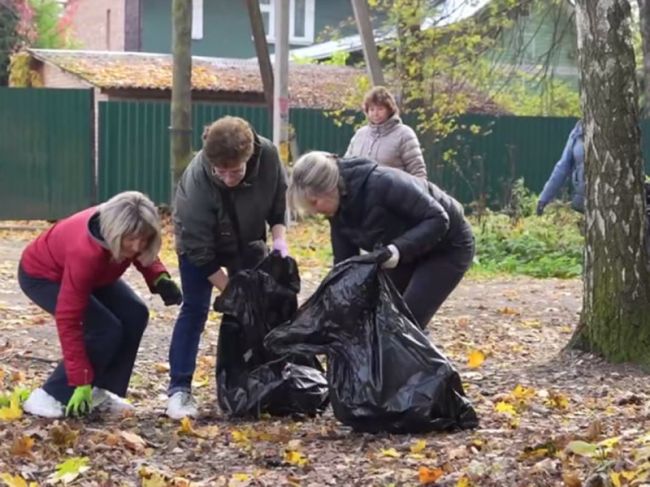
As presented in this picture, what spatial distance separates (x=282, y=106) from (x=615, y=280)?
8722 mm

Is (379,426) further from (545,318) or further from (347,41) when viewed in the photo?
(347,41)

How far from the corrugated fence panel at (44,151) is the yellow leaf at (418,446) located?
13321 mm

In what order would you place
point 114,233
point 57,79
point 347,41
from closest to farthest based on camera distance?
point 114,233 < point 57,79 < point 347,41

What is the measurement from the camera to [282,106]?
1479 centimetres

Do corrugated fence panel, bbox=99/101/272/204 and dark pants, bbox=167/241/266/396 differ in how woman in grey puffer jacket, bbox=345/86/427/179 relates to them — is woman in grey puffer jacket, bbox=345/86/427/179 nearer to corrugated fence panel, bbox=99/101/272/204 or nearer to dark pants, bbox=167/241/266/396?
dark pants, bbox=167/241/266/396

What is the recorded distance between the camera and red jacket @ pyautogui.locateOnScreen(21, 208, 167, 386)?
5.25 metres

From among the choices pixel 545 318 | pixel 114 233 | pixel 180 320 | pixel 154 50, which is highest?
pixel 154 50

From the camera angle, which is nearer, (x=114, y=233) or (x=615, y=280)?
(x=114, y=233)

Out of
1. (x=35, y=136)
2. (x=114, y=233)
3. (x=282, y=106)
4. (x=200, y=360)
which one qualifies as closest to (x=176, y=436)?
(x=114, y=233)

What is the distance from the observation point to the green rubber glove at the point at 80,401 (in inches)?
213

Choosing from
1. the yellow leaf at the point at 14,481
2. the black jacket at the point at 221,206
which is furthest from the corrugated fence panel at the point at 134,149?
the yellow leaf at the point at 14,481

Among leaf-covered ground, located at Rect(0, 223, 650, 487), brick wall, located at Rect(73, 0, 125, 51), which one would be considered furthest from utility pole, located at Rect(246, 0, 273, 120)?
brick wall, located at Rect(73, 0, 125, 51)

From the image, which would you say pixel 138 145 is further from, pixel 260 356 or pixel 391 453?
pixel 391 453

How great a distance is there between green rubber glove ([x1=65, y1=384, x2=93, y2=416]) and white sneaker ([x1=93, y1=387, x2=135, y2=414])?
207 millimetres
